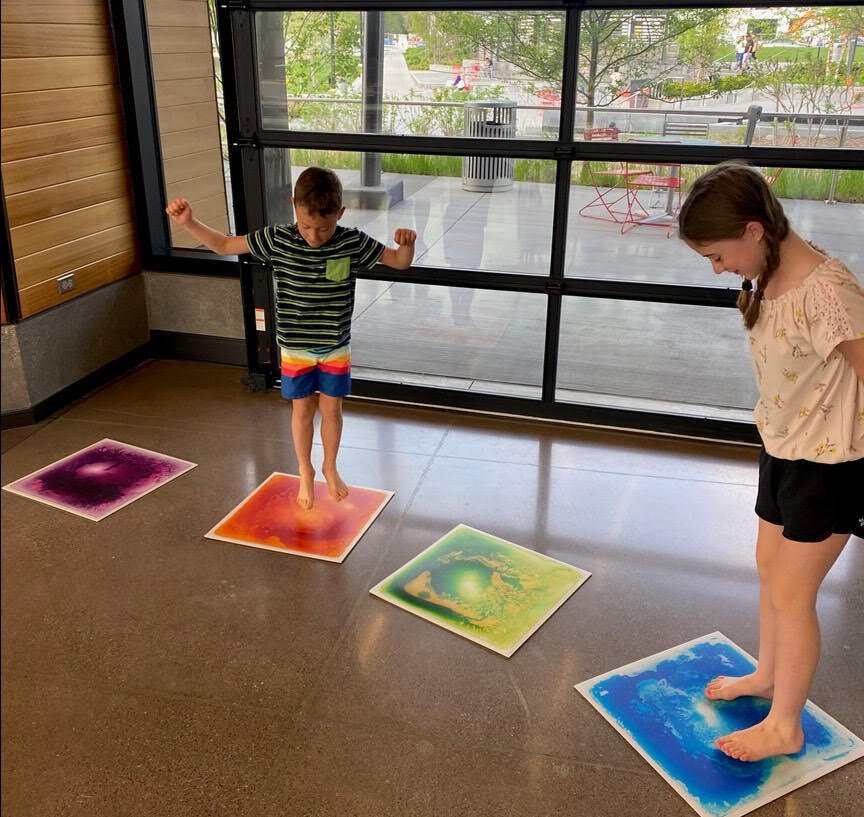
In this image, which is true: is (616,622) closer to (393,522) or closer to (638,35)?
(393,522)

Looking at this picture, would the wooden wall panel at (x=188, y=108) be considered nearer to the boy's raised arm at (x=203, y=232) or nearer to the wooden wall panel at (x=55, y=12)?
the wooden wall panel at (x=55, y=12)

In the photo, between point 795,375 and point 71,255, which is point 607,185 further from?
point 71,255

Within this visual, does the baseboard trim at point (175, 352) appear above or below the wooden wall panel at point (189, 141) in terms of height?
below

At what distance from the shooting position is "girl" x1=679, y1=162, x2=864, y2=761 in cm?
164

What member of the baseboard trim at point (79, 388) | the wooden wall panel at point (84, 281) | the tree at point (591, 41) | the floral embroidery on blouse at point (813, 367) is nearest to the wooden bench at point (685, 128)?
the tree at point (591, 41)

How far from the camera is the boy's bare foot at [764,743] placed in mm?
2025

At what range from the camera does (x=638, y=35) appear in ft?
11.0

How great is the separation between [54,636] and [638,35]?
3.05m

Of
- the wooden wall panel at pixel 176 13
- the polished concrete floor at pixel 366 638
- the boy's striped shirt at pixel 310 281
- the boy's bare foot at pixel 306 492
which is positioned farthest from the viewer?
the wooden wall panel at pixel 176 13

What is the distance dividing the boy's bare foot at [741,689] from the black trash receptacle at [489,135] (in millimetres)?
Answer: 2309

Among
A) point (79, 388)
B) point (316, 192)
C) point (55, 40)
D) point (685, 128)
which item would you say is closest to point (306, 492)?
point (316, 192)

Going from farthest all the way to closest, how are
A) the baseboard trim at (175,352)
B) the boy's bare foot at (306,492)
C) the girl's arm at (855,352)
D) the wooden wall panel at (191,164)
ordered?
1. the wooden wall panel at (191,164)
2. the baseboard trim at (175,352)
3. the boy's bare foot at (306,492)
4. the girl's arm at (855,352)

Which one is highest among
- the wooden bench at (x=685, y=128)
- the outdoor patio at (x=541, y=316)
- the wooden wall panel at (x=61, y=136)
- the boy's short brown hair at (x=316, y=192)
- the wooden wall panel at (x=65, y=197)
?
the wooden bench at (x=685, y=128)

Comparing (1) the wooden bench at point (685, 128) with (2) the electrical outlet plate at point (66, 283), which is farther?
(2) the electrical outlet plate at point (66, 283)
